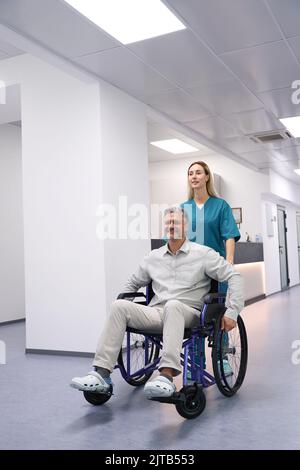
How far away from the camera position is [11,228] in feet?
20.7

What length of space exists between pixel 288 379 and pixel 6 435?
5.93ft

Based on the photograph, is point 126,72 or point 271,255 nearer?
point 126,72

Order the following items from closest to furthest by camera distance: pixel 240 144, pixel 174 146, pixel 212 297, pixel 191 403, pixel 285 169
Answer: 1. pixel 191 403
2. pixel 212 297
3. pixel 240 144
4. pixel 174 146
5. pixel 285 169

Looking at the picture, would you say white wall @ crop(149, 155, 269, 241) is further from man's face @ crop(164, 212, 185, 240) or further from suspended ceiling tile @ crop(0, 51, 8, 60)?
man's face @ crop(164, 212, 185, 240)

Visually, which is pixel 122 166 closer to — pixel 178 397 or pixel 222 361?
pixel 222 361

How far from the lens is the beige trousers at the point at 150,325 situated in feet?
7.68

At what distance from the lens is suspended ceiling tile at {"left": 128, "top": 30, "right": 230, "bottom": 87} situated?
353 cm

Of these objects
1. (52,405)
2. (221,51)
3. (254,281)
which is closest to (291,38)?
(221,51)

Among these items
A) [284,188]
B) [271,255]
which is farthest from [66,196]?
[284,188]

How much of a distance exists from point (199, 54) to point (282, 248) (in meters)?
7.23

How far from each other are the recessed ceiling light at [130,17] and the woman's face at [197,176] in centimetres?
106

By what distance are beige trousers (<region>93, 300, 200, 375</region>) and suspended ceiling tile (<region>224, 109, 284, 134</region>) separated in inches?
134

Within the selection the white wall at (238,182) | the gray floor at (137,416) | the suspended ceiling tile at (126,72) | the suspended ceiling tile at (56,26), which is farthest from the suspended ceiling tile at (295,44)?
the white wall at (238,182)
